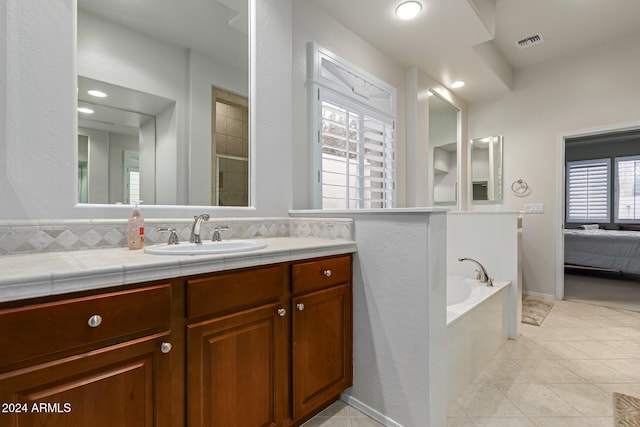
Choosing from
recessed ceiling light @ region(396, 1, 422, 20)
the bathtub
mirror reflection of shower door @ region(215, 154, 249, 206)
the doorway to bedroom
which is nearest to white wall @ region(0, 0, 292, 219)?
mirror reflection of shower door @ region(215, 154, 249, 206)

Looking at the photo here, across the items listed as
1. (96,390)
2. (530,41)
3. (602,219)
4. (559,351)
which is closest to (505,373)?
(559,351)

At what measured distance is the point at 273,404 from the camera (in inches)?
48.8

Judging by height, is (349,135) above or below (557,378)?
above

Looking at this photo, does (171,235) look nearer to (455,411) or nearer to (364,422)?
(364,422)

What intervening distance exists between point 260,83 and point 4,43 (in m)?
1.11

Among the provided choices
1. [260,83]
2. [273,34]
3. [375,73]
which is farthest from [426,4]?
[260,83]

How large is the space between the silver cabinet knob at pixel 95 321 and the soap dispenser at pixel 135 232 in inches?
20.9

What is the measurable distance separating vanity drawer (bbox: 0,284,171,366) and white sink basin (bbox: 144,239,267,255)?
230 millimetres

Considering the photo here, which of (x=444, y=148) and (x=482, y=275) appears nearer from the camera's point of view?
(x=482, y=275)

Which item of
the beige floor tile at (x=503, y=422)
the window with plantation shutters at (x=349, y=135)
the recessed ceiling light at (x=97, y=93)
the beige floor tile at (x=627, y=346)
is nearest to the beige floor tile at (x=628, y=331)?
the beige floor tile at (x=627, y=346)

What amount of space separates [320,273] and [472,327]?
3.67ft

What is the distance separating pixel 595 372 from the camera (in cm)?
192

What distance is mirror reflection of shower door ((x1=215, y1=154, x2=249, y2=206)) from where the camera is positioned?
1.73 meters

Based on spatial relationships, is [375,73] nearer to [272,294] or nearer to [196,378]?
[272,294]
